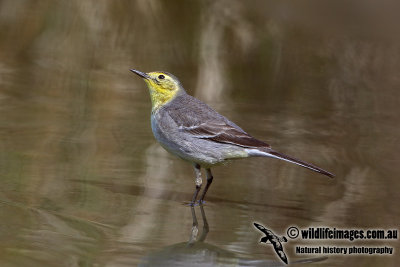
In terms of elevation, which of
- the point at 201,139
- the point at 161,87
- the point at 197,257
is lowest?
the point at 197,257

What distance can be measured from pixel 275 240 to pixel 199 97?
242 inches

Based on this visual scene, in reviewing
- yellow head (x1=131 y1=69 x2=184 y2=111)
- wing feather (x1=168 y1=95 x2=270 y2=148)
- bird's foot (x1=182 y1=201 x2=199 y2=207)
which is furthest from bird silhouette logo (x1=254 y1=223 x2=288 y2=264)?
yellow head (x1=131 y1=69 x2=184 y2=111)

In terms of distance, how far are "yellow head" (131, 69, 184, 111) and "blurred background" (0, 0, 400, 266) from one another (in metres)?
0.84

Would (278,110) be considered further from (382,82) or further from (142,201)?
(142,201)

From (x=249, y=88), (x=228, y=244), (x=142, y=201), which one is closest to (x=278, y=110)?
(x=249, y=88)

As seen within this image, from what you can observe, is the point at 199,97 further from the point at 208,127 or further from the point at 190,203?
the point at 190,203

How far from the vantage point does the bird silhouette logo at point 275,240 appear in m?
6.56

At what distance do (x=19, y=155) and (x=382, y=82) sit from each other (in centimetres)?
798

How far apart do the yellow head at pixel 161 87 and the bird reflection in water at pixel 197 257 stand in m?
2.32

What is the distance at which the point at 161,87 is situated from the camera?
877 cm

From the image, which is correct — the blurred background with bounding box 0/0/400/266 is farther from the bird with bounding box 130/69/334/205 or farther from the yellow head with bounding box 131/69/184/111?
the yellow head with bounding box 131/69/184/111

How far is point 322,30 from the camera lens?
17.0 metres

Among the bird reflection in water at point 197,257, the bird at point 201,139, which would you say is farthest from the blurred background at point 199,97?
the bird at point 201,139

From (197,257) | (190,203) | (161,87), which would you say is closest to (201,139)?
(190,203)
